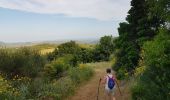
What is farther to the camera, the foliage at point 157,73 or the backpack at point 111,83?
the backpack at point 111,83

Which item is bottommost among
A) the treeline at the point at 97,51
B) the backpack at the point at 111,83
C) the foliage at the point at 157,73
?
the treeline at the point at 97,51

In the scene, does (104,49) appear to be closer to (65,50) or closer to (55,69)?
(65,50)

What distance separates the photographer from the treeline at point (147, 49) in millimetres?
11438

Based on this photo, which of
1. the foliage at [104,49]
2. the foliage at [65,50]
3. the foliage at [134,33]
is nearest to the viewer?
the foliage at [134,33]

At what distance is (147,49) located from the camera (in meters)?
12.8

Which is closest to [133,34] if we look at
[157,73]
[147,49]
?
[147,49]

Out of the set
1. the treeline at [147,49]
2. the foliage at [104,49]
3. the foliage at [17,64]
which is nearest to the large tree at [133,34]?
the treeline at [147,49]

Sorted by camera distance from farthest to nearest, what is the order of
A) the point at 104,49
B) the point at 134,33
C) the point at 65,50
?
the point at 104,49 < the point at 65,50 < the point at 134,33

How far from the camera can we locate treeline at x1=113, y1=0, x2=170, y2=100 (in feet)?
37.5

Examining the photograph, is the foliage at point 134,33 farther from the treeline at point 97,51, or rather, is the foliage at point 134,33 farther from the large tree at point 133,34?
the treeline at point 97,51

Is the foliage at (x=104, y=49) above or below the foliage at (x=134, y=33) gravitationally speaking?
below

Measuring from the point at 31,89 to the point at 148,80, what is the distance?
8.42 m

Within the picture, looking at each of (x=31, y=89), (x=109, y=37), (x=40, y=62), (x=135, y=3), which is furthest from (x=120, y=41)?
(x=109, y=37)

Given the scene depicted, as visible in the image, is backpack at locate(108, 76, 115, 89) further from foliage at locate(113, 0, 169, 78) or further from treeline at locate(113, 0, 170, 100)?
foliage at locate(113, 0, 169, 78)
